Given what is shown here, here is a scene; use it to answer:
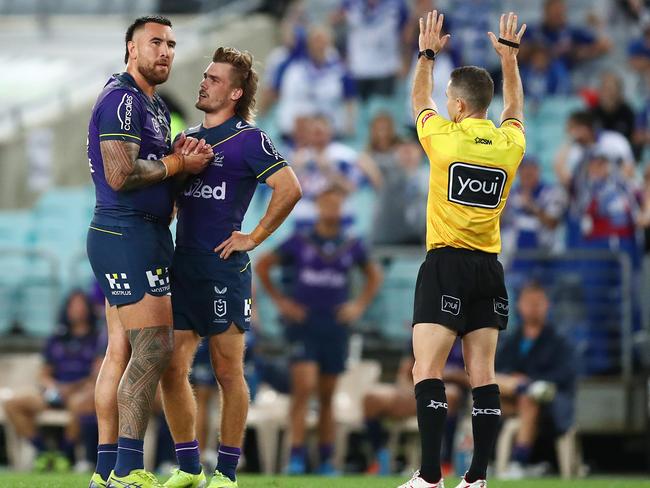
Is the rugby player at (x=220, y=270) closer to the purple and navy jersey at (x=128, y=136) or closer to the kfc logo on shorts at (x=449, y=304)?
the purple and navy jersey at (x=128, y=136)

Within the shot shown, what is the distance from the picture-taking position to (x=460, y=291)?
758cm

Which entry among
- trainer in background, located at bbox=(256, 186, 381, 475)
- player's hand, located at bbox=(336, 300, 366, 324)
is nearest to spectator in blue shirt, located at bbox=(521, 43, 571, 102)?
trainer in background, located at bbox=(256, 186, 381, 475)

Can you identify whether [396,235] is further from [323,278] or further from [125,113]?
[125,113]

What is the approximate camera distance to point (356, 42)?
17656mm

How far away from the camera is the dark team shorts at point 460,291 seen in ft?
24.7

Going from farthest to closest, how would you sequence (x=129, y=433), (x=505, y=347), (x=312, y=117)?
(x=312, y=117) < (x=505, y=347) < (x=129, y=433)

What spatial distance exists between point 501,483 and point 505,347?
2.92 meters

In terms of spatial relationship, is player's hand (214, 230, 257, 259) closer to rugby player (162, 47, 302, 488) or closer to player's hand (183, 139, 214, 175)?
rugby player (162, 47, 302, 488)

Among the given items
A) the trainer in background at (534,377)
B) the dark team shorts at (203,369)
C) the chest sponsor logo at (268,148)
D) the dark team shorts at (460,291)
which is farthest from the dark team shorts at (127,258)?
the trainer in background at (534,377)

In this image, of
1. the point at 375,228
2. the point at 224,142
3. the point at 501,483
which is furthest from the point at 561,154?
the point at 224,142

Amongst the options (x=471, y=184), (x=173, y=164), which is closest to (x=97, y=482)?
(x=173, y=164)

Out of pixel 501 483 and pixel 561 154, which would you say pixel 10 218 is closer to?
pixel 561 154

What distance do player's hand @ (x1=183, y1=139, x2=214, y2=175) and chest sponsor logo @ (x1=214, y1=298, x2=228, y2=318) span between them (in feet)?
2.42

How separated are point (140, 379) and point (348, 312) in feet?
19.1
